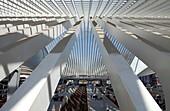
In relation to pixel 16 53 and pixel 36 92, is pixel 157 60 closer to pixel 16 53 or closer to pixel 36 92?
pixel 36 92

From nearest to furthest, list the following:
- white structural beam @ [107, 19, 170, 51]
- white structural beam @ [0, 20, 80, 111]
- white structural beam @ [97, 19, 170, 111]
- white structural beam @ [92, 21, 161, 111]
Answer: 1. white structural beam @ [0, 20, 80, 111]
2. white structural beam @ [92, 21, 161, 111]
3. white structural beam @ [97, 19, 170, 111]
4. white structural beam @ [107, 19, 170, 51]

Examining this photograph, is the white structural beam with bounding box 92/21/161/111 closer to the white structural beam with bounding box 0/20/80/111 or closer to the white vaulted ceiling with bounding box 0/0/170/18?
the white structural beam with bounding box 0/20/80/111

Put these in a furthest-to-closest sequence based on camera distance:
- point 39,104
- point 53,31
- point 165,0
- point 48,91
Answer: point 165,0
point 53,31
point 48,91
point 39,104

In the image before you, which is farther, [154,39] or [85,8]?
[85,8]

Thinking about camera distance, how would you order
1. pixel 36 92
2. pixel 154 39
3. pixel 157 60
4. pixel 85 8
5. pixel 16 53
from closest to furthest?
1. pixel 36 92
2. pixel 157 60
3. pixel 16 53
4. pixel 154 39
5. pixel 85 8

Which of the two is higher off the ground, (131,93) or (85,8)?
(85,8)

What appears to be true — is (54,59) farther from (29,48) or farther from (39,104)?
(39,104)

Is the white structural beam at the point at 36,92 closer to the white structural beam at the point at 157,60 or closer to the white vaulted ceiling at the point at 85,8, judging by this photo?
the white structural beam at the point at 157,60

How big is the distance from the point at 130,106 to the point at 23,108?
5.36ft

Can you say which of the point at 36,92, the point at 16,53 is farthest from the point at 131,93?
the point at 16,53

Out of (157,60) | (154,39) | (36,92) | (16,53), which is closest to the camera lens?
(36,92)

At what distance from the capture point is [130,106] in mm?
3666

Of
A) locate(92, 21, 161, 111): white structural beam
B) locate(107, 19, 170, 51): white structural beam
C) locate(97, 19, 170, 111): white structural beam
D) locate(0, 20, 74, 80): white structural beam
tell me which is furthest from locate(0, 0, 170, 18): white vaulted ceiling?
locate(92, 21, 161, 111): white structural beam

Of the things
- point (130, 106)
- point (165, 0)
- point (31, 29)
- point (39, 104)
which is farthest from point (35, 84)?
point (165, 0)
